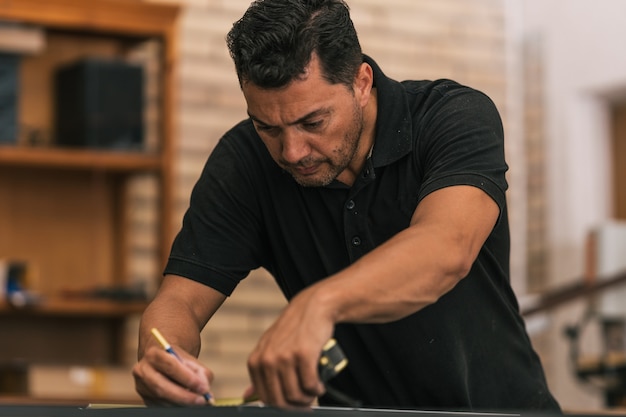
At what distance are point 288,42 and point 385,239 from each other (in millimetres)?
401

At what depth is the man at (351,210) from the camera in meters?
1.86

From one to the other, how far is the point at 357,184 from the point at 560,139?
446 cm

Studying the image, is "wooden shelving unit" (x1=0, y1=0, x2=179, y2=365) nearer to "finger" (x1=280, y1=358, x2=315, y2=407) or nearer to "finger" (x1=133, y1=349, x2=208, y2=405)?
"finger" (x1=133, y1=349, x2=208, y2=405)

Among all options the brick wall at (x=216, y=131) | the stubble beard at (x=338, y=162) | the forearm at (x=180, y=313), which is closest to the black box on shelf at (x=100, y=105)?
the brick wall at (x=216, y=131)

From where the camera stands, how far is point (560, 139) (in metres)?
A: 6.35

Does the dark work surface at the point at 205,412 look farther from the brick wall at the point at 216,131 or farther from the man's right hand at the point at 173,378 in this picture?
the brick wall at the point at 216,131

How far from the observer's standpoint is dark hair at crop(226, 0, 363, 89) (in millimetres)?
1856

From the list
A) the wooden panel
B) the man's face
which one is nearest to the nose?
the man's face

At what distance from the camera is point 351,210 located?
6.81 feet

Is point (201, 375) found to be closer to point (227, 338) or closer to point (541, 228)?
point (227, 338)

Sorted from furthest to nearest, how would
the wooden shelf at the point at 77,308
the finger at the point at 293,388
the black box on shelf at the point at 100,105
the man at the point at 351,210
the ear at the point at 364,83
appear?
the black box on shelf at the point at 100,105 < the wooden shelf at the point at 77,308 < the ear at the point at 364,83 < the man at the point at 351,210 < the finger at the point at 293,388

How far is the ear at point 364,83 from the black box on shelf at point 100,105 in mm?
2494

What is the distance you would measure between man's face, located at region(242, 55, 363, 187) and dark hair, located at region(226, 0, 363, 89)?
2 centimetres

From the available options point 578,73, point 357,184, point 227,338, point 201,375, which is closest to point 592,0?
point 578,73
